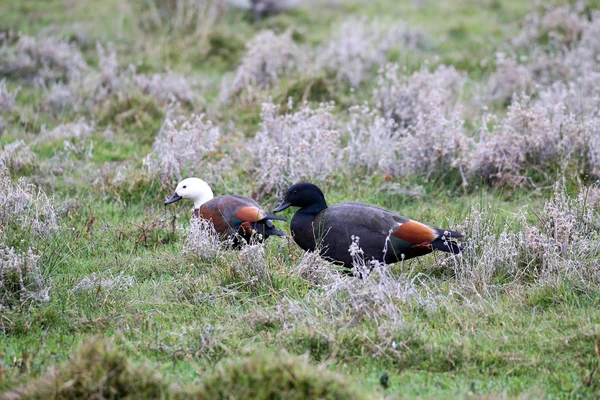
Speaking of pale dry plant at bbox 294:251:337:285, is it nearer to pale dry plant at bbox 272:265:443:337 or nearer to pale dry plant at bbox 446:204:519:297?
pale dry plant at bbox 272:265:443:337

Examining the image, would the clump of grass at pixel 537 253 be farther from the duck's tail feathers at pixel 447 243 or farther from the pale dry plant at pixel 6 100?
the pale dry plant at pixel 6 100

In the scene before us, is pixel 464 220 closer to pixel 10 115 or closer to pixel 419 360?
pixel 419 360

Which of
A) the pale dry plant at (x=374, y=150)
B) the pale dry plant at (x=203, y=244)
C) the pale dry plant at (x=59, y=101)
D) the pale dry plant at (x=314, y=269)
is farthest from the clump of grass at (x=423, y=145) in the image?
the pale dry plant at (x=59, y=101)

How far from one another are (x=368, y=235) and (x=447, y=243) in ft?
1.91

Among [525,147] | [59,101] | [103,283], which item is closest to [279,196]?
[103,283]

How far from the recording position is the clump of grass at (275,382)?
3.59 metres

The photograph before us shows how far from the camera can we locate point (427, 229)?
537 centimetres

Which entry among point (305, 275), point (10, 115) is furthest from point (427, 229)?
point (10, 115)

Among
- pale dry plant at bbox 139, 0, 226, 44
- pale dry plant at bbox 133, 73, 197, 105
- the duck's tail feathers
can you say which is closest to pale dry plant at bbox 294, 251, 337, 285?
the duck's tail feathers

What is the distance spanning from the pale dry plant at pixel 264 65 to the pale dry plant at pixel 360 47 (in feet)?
1.60

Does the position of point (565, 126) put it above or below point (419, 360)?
above

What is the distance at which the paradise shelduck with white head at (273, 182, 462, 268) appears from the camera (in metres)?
5.36

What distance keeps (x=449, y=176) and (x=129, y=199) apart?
3251mm

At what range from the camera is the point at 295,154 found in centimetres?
730
